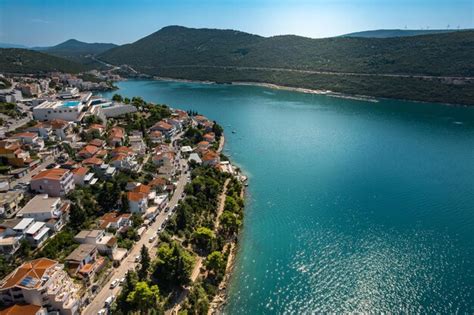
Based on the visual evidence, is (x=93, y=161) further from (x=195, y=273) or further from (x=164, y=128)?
(x=164, y=128)

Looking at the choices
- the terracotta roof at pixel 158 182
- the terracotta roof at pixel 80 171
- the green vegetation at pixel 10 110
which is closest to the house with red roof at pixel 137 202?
the terracotta roof at pixel 158 182

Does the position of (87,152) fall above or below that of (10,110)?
below

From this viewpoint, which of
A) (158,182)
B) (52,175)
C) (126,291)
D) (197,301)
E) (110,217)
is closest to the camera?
(126,291)

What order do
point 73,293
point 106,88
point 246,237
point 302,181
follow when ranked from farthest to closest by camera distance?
point 106,88 < point 302,181 < point 246,237 < point 73,293

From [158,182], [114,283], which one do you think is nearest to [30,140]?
[158,182]

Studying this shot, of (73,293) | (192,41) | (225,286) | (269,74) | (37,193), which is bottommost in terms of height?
(225,286)

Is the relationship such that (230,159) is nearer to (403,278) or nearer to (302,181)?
(302,181)

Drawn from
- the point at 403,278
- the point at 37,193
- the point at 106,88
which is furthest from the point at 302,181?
the point at 106,88
